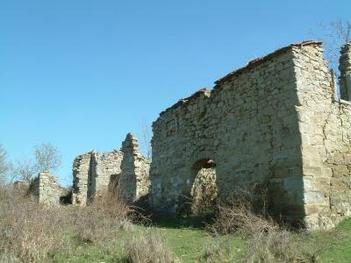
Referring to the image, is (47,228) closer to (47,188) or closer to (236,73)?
(236,73)

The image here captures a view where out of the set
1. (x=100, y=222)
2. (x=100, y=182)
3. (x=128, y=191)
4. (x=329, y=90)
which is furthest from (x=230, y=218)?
(x=100, y=182)

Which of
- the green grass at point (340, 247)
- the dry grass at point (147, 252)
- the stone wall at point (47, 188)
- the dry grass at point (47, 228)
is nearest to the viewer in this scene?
the dry grass at point (147, 252)

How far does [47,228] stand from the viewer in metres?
8.45

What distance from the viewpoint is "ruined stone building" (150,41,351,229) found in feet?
31.1

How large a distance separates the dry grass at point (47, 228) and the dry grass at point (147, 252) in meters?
1.22

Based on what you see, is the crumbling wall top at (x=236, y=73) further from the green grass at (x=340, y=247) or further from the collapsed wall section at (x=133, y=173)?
the green grass at (x=340, y=247)

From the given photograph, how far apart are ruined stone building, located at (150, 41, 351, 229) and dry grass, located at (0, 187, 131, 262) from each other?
10.5 ft

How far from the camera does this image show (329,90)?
409 inches

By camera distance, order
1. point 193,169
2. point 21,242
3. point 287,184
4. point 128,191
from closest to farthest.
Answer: point 21,242
point 287,184
point 193,169
point 128,191

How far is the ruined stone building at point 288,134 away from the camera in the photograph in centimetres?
949

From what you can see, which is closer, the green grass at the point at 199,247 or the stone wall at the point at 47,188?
the green grass at the point at 199,247

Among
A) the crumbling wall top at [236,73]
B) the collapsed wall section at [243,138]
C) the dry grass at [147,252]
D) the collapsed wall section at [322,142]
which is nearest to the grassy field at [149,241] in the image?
the dry grass at [147,252]

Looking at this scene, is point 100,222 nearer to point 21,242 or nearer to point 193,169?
point 21,242

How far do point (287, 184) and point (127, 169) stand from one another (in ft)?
31.9
